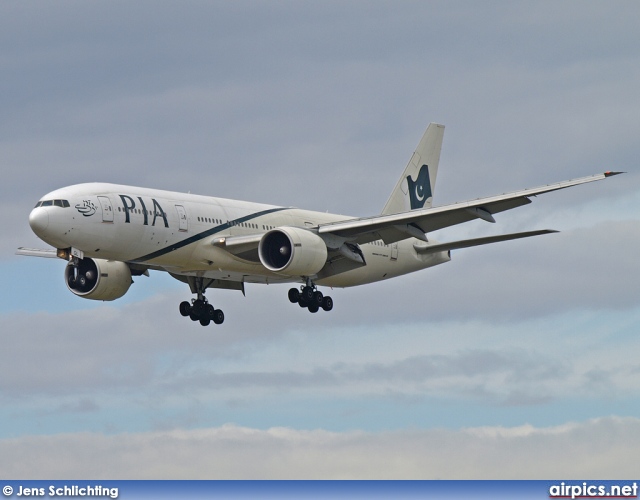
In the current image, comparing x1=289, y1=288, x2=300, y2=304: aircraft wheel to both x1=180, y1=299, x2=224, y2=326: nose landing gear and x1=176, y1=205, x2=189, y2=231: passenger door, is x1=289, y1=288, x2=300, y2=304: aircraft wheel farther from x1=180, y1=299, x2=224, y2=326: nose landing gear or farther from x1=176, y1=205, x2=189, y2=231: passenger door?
x1=176, y1=205, x2=189, y2=231: passenger door

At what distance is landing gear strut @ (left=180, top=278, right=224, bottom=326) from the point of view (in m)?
64.1

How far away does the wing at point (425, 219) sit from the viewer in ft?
179

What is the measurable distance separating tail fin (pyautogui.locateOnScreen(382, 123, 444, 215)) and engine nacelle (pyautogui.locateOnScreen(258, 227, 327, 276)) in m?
12.0

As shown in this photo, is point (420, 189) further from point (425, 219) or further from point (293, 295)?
point (425, 219)

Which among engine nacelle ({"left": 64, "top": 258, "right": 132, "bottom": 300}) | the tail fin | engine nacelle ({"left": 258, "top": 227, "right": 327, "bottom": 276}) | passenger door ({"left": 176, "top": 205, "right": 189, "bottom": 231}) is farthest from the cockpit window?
the tail fin

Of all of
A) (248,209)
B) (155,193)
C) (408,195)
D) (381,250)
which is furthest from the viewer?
(408,195)

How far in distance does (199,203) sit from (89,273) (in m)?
6.72

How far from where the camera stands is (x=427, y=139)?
73.6 meters

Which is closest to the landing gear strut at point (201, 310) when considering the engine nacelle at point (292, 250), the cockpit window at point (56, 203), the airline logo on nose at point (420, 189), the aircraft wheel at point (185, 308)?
the aircraft wheel at point (185, 308)

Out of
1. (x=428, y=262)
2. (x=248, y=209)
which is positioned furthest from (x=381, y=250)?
(x=248, y=209)

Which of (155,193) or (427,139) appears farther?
(427,139)

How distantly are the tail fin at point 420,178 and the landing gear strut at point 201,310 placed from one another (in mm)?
11298

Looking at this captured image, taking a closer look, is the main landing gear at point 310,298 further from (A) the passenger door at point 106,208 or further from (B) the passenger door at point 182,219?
(A) the passenger door at point 106,208

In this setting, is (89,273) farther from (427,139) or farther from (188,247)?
(427,139)
